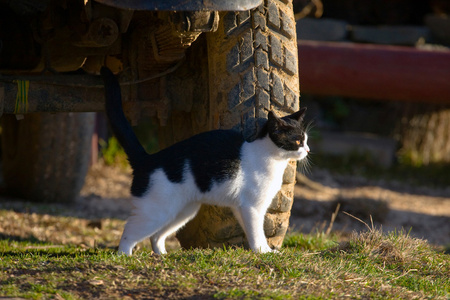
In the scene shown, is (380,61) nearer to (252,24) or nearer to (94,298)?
(252,24)

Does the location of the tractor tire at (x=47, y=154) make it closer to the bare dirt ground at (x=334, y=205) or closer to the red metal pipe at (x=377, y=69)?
the bare dirt ground at (x=334, y=205)

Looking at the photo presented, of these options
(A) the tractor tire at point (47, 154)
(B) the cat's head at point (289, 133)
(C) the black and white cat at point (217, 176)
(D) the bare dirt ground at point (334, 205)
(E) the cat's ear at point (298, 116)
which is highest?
(E) the cat's ear at point (298, 116)

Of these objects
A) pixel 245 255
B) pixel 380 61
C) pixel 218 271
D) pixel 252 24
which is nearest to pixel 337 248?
pixel 245 255

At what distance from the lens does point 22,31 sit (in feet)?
12.2

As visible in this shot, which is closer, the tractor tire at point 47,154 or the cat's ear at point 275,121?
the cat's ear at point 275,121

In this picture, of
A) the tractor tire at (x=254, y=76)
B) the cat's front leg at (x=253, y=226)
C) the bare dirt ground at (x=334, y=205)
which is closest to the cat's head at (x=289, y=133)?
the tractor tire at (x=254, y=76)

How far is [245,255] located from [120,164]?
4.19 meters

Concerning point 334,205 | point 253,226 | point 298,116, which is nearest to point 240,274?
point 253,226

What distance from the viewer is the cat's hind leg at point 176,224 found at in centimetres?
325

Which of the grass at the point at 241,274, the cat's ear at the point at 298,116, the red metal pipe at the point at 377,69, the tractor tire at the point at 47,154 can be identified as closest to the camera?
the grass at the point at 241,274

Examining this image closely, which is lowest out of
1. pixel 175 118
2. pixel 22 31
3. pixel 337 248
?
pixel 337 248

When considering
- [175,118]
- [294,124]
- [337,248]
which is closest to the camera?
[294,124]

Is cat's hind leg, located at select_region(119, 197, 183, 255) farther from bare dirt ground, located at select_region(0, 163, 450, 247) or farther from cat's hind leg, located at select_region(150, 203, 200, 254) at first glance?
bare dirt ground, located at select_region(0, 163, 450, 247)

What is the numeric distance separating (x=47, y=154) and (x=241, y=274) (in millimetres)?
2957
